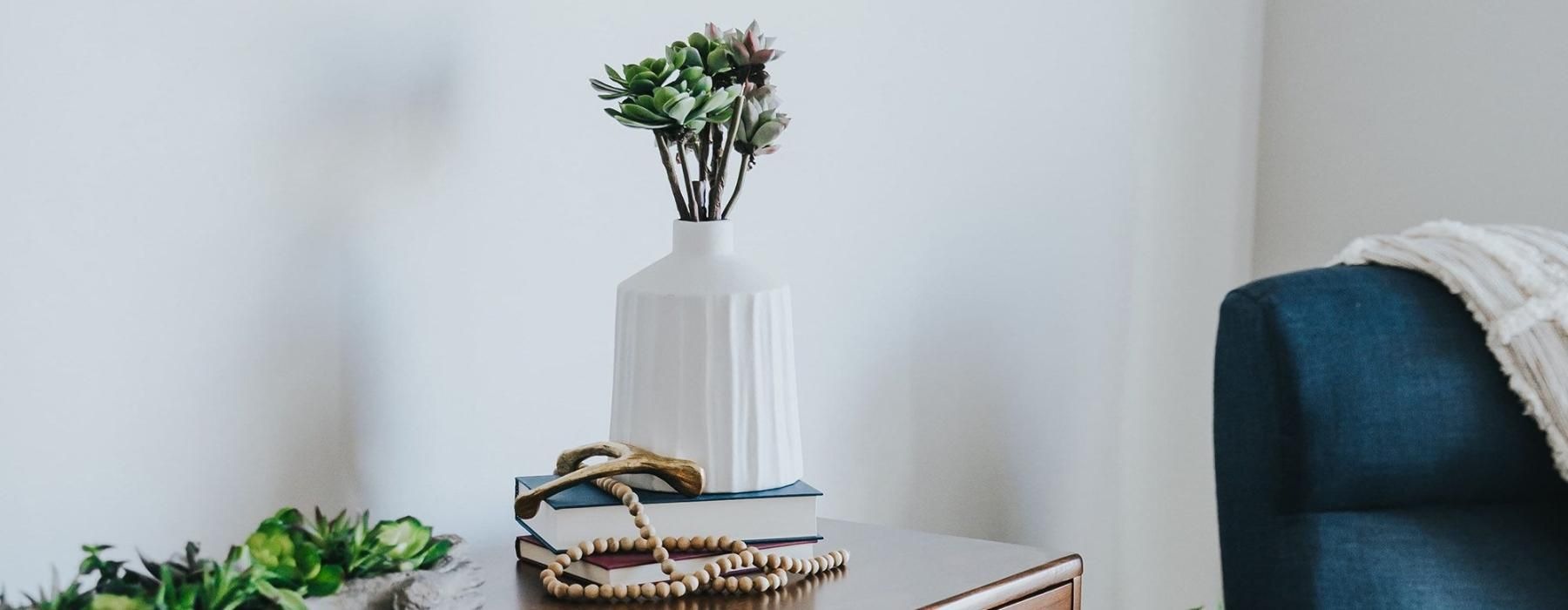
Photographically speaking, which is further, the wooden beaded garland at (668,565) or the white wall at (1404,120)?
the white wall at (1404,120)

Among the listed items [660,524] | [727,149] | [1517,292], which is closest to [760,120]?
[727,149]

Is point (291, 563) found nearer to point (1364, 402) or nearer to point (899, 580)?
point (899, 580)

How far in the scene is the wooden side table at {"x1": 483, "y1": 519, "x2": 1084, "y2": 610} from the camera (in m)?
0.81

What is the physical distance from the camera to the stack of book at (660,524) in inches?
32.0

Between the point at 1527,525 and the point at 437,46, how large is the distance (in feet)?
3.29

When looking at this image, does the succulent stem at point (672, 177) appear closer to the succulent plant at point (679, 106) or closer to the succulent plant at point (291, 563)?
the succulent plant at point (679, 106)

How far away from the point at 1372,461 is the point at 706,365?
0.62m

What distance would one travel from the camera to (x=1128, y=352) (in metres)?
1.75

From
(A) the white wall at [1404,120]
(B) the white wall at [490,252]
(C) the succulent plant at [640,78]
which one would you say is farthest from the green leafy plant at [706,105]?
(A) the white wall at [1404,120]

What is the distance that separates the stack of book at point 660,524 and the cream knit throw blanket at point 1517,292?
27.2 inches

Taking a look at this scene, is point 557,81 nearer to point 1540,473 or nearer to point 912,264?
point 912,264

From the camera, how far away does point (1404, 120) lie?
1920 millimetres

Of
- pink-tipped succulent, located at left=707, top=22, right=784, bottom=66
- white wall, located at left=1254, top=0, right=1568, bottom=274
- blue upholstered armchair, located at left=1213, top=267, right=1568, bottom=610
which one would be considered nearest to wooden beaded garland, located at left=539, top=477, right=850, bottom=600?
pink-tipped succulent, located at left=707, top=22, right=784, bottom=66

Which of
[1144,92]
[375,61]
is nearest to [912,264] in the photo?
[1144,92]
